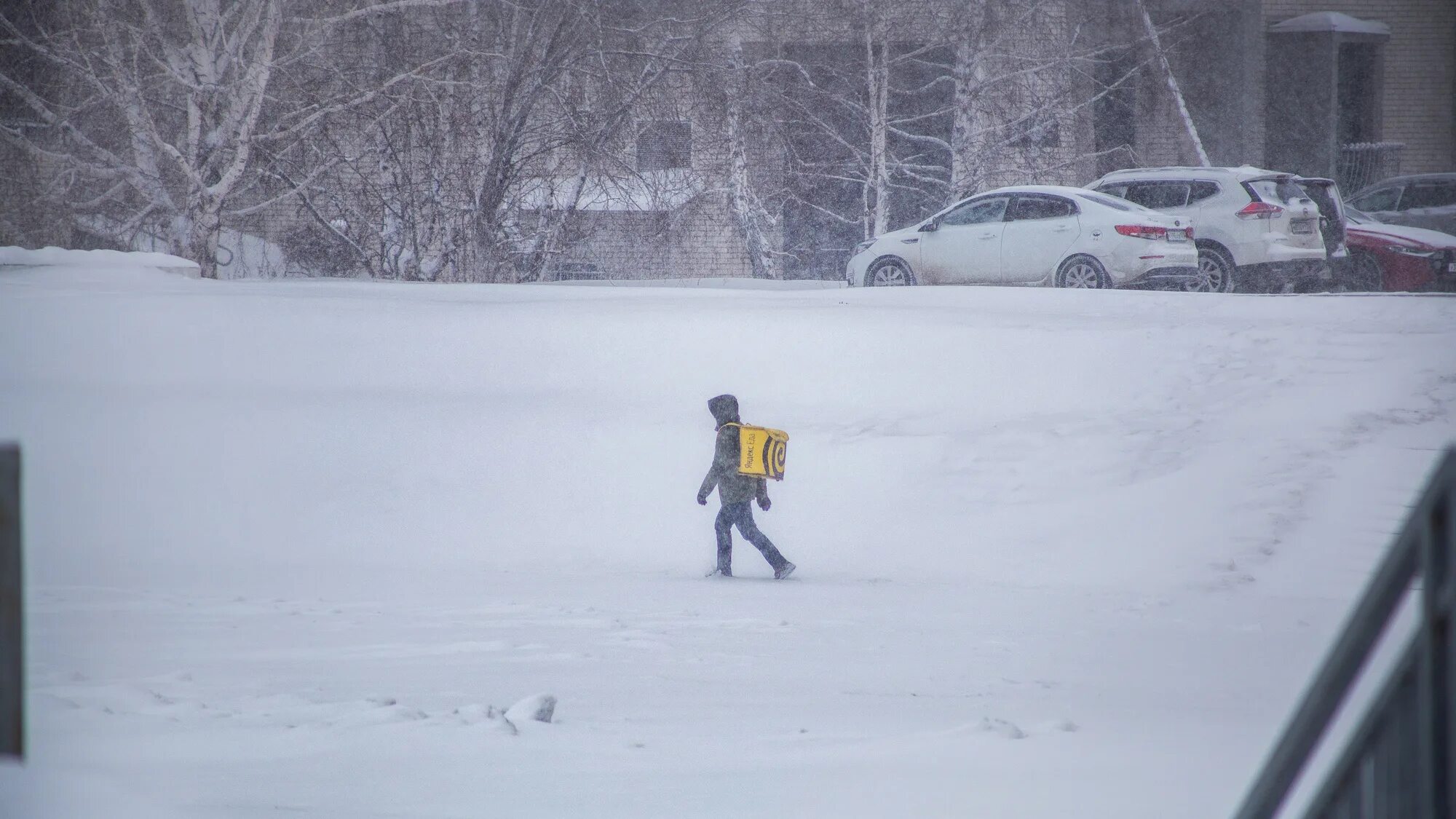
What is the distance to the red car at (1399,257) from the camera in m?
18.7

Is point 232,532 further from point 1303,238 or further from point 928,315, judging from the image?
point 1303,238

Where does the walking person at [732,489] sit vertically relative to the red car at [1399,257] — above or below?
below

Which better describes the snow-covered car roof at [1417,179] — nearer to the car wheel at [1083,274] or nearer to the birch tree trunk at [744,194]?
the car wheel at [1083,274]

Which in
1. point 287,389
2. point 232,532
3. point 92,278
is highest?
point 92,278

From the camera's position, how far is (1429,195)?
20.0 m

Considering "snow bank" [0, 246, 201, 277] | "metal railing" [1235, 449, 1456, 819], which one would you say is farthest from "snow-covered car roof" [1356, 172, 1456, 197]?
"metal railing" [1235, 449, 1456, 819]

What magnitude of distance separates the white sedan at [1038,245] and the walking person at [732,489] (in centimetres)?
925

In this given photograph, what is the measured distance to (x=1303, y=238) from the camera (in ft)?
56.6

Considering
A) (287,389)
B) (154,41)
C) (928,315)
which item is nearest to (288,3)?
(154,41)

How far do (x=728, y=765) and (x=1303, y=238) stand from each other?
15014 millimetres

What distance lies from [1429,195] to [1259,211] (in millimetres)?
4890

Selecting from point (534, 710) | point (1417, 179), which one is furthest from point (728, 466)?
point (1417, 179)

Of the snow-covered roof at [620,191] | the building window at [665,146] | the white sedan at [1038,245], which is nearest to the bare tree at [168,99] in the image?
the snow-covered roof at [620,191]

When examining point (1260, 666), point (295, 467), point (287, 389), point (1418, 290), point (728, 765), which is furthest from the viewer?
point (1418, 290)
